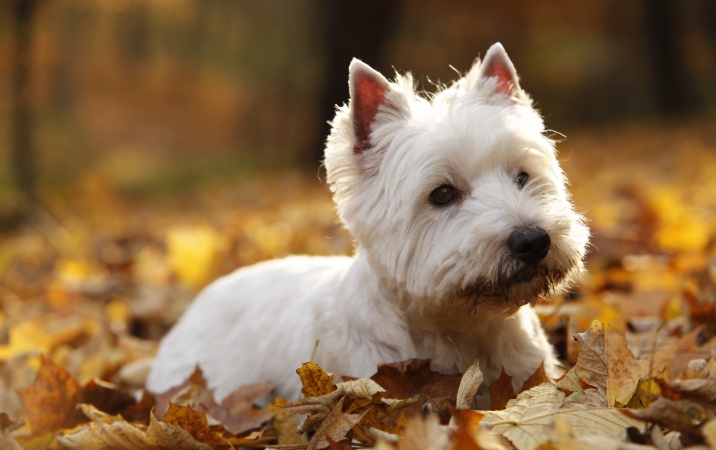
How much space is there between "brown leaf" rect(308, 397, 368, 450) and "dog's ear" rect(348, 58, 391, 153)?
117cm

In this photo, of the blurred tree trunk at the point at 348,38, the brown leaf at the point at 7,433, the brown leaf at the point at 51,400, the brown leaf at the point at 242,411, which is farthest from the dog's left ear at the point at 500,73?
the blurred tree trunk at the point at 348,38

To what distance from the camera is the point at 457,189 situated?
2826mm

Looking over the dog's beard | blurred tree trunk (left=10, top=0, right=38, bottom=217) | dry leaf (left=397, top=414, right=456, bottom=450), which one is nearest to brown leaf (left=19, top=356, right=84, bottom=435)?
the dog's beard

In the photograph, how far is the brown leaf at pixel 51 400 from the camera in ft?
9.57

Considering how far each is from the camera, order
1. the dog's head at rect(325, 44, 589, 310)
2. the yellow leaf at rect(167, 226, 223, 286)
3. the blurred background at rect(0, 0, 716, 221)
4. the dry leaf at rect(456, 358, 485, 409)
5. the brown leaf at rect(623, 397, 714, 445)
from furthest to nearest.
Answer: the blurred background at rect(0, 0, 716, 221) < the yellow leaf at rect(167, 226, 223, 286) < the dog's head at rect(325, 44, 589, 310) < the dry leaf at rect(456, 358, 485, 409) < the brown leaf at rect(623, 397, 714, 445)

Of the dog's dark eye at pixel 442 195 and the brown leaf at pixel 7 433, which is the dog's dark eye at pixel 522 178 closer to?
the dog's dark eye at pixel 442 195

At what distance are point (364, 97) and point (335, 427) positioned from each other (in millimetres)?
1352

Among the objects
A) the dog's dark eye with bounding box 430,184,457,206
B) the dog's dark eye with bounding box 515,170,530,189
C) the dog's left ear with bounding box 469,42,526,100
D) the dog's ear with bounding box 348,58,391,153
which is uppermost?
the dog's left ear with bounding box 469,42,526,100

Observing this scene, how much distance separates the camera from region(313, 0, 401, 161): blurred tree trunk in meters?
15.9

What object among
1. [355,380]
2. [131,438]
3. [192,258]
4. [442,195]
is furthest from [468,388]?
[192,258]

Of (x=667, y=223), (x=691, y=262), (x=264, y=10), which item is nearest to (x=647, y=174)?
(x=667, y=223)

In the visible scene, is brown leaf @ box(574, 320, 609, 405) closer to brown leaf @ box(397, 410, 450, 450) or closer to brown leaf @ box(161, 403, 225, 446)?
brown leaf @ box(397, 410, 450, 450)

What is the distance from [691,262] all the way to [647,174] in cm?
602

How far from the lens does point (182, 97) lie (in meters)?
33.8
